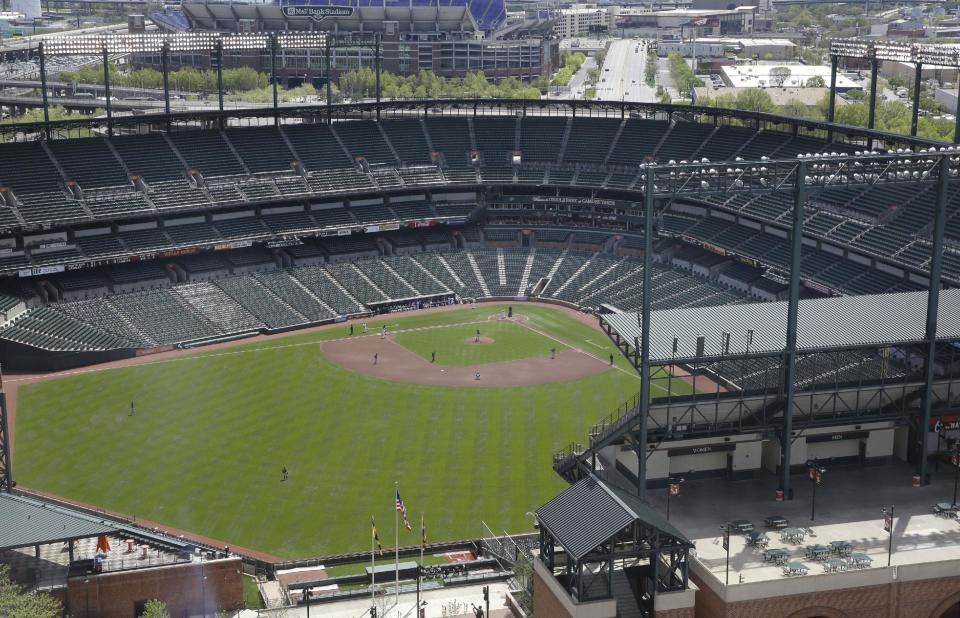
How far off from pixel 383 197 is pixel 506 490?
2048 inches

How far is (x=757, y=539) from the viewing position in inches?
1725

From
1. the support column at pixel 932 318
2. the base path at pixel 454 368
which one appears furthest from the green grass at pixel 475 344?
the support column at pixel 932 318

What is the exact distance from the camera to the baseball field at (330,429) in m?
59.2

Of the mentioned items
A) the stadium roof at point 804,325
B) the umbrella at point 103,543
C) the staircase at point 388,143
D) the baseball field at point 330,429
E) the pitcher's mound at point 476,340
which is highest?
the staircase at point 388,143

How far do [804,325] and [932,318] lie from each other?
17.7 feet

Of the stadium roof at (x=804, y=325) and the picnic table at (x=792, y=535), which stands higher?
the stadium roof at (x=804, y=325)

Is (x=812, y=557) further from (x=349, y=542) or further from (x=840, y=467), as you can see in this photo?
(x=349, y=542)

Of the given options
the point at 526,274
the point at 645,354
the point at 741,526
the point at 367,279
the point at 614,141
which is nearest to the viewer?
the point at 741,526

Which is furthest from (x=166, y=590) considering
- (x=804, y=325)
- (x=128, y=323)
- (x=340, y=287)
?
(x=340, y=287)

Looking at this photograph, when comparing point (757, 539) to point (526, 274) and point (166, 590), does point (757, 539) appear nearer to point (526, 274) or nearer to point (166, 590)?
point (166, 590)

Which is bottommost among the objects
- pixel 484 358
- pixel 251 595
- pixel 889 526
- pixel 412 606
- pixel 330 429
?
pixel 484 358

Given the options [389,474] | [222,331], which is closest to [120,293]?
[222,331]

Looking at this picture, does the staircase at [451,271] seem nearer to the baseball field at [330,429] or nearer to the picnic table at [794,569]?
the baseball field at [330,429]

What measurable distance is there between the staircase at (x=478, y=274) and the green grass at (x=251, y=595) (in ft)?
174
